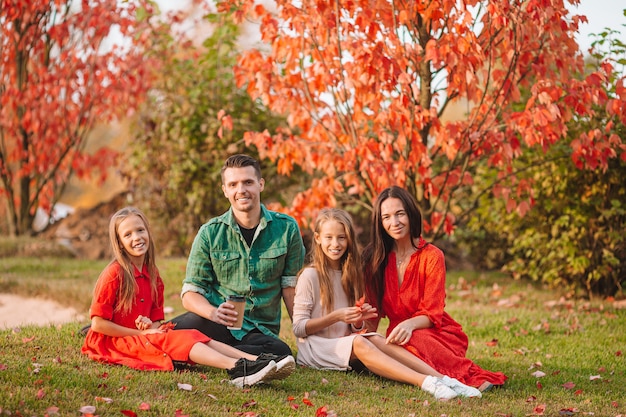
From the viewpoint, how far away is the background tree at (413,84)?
16.9 feet

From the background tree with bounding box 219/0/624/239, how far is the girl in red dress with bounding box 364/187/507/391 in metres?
1.23

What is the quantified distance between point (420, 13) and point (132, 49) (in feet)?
20.4

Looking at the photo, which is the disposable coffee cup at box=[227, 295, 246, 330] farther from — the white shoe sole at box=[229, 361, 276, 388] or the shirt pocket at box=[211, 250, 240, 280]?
the shirt pocket at box=[211, 250, 240, 280]

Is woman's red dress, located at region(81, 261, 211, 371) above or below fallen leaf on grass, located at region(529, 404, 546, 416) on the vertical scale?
above

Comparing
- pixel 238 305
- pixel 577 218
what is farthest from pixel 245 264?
pixel 577 218

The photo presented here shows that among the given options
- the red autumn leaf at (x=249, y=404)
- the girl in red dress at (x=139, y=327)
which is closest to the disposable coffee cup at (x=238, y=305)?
the girl in red dress at (x=139, y=327)

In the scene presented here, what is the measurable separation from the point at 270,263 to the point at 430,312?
96 centimetres

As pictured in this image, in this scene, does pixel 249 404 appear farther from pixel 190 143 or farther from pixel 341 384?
pixel 190 143

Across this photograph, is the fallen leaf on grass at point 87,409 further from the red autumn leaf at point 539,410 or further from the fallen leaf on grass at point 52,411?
the red autumn leaf at point 539,410

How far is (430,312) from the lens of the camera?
4.15m

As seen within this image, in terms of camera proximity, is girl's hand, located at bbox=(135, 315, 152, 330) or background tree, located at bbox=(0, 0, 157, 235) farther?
background tree, located at bbox=(0, 0, 157, 235)

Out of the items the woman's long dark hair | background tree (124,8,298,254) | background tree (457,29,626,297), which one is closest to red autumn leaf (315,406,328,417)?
the woman's long dark hair

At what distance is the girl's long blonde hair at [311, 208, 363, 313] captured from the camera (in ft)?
14.1

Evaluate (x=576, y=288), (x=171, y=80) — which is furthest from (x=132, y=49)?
(x=576, y=288)
